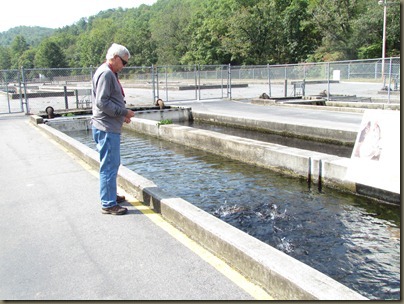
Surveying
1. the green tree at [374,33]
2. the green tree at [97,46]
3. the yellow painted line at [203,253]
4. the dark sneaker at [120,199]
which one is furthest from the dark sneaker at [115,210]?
the green tree at [97,46]

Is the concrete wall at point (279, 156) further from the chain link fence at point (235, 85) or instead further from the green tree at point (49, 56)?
the green tree at point (49, 56)

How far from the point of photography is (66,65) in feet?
475

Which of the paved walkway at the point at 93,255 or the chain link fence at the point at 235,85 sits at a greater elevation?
the chain link fence at the point at 235,85

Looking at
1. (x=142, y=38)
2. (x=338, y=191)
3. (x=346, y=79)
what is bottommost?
(x=338, y=191)

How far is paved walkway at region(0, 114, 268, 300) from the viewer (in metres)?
3.88

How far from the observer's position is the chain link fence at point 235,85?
950 inches

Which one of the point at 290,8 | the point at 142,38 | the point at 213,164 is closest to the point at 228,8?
the point at 290,8

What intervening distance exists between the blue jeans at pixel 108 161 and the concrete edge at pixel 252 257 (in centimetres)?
63

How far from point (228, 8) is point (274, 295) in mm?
86726

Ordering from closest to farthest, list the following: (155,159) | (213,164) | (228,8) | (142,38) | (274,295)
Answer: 1. (274,295)
2. (213,164)
3. (155,159)
4. (228,8)
5. (142,38)

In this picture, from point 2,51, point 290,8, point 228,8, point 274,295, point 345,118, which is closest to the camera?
point 274,295

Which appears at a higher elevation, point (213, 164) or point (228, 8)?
point (228, 8)

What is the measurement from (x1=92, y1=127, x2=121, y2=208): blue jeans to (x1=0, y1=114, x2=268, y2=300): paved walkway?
1.05 ft

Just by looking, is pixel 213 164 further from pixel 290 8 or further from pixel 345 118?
pixel 290 8
